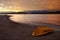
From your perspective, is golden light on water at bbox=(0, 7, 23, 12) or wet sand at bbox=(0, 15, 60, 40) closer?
wet sand at bbox=(0, 15, 60, 40)

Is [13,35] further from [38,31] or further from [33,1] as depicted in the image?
[33,1]

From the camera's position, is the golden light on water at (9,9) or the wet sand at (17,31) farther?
the golden light on water at (9,9)

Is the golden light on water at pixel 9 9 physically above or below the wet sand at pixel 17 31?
above

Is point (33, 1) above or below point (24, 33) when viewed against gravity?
above

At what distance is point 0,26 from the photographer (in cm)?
100

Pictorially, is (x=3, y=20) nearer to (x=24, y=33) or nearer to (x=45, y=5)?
(x=24, y=33)

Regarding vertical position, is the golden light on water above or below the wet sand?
above

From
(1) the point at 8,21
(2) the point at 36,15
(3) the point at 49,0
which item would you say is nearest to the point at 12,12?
(1) the point at 8,21

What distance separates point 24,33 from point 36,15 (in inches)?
6.6

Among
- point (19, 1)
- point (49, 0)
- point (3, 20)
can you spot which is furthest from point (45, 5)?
point (3, 20)

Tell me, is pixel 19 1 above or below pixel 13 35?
above

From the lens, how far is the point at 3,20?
1.01 metres

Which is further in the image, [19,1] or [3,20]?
[19,1]

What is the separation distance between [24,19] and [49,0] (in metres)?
0.21
